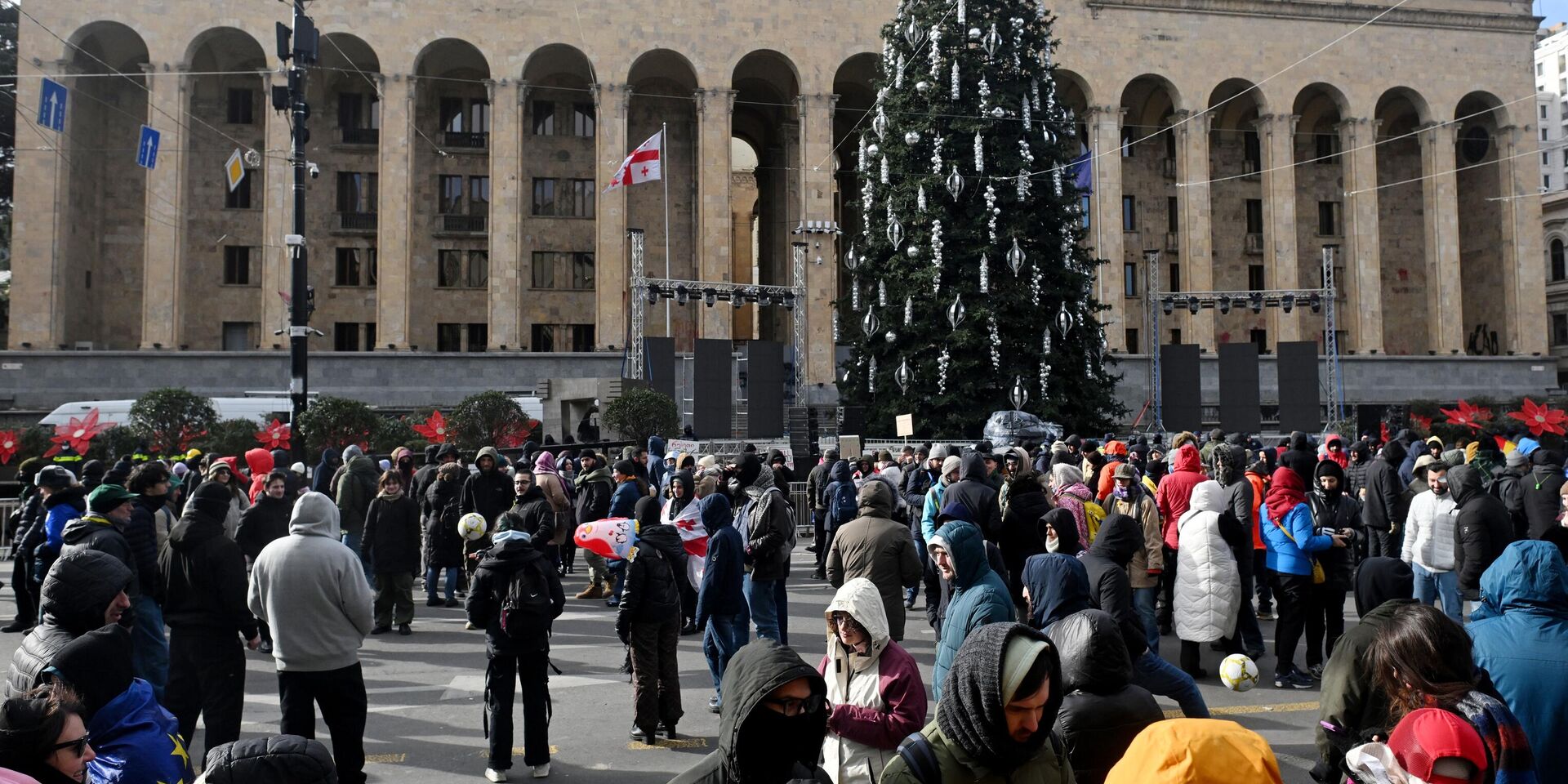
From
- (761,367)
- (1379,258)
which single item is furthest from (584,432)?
(1379,258)

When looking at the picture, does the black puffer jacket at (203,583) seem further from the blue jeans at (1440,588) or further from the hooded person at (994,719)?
the blue jeans at (1440,588)

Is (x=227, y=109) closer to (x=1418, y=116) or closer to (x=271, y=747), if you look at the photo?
(x=271, y=747)

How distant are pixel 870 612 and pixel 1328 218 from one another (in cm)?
5032

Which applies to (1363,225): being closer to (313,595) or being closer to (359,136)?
(359,136)

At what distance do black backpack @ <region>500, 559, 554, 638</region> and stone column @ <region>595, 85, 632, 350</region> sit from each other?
33.3 meters

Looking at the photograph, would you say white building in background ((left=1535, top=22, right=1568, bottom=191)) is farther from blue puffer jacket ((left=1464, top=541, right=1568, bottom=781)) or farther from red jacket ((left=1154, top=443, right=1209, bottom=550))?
blue puffer jacket ((left=1464, top=541, right=1568, bottom=781))

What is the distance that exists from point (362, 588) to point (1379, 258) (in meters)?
48.2

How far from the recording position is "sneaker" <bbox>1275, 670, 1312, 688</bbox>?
887 cm

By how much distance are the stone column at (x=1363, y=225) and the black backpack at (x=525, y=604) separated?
146 ft

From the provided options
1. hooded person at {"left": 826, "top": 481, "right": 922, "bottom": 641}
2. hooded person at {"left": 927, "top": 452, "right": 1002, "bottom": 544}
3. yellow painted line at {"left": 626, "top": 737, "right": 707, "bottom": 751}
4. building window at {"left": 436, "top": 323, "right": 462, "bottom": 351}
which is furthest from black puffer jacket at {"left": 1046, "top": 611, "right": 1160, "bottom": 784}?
building window at {"left": 436, "top": 323, "right": 462, "bottom": 351}

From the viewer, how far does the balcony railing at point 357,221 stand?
137ft

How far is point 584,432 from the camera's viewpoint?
26.4 metres

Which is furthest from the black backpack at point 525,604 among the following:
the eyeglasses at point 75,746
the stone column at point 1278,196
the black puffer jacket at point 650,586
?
the stone column at point 1278,196

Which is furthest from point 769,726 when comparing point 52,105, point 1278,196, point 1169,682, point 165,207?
point 1278,196
